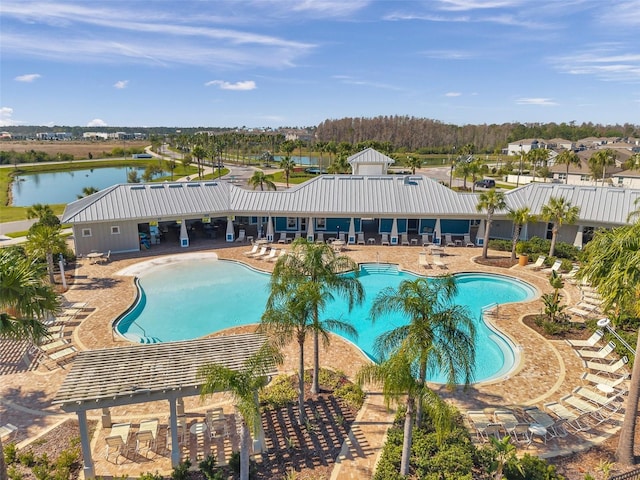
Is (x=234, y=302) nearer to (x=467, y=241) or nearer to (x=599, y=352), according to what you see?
(x=599, y=352)

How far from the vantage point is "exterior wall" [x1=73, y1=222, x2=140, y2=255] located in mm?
27641

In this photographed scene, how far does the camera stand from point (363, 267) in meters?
26.7

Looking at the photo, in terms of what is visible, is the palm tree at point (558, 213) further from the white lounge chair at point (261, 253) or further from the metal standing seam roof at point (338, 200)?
the white lounge chair at point (261, 253)

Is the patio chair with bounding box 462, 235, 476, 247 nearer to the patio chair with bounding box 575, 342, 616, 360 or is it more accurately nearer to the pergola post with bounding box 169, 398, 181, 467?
the patio chair with bounding box 575, 342, 616, 360

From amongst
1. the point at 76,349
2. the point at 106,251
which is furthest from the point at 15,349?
the point at 106,251

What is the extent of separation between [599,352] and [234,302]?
16385 millimetres

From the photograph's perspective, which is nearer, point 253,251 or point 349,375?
point 349,375

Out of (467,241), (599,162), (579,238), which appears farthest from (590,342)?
(599,162)

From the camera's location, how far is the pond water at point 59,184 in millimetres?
64287

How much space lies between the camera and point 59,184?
271 feet

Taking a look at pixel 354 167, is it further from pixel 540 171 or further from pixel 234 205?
pixel 540 171

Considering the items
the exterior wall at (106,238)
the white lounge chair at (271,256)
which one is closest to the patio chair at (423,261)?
the white lounge chair at (271,256)

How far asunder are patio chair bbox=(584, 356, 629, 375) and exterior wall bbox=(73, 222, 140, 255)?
26962 millimetres

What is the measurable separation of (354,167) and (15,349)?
101ft
